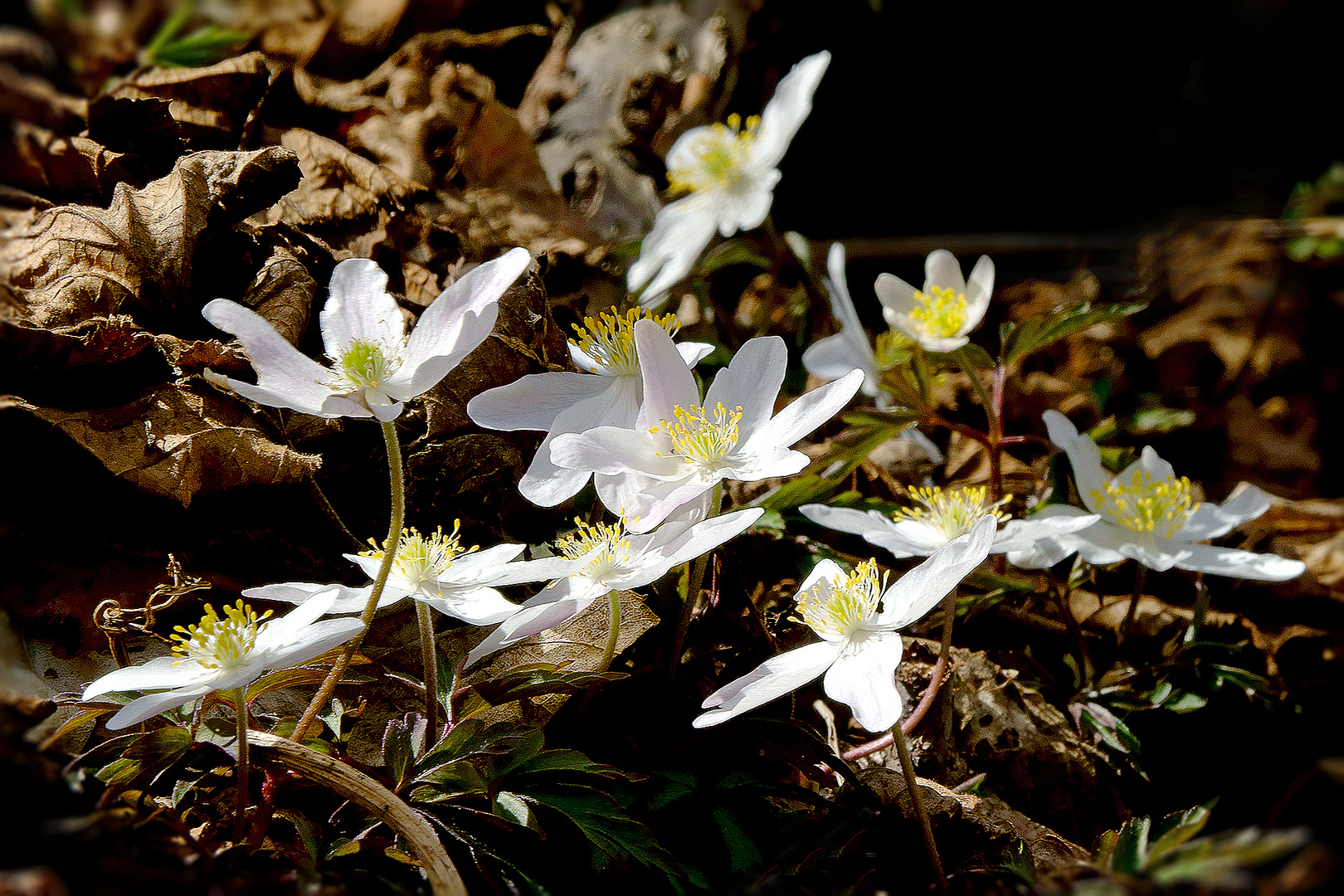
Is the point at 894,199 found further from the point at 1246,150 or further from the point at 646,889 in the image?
the point at 646,889

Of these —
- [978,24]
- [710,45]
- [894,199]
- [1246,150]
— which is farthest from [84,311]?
[1246,150]

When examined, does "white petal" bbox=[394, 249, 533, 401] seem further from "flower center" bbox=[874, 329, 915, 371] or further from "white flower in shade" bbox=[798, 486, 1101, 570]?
"flower center" bbox=[874, 329, 915, 371]

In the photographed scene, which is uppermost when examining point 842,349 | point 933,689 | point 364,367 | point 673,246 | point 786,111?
point 786,111

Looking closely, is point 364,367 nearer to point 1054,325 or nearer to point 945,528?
point 945,528

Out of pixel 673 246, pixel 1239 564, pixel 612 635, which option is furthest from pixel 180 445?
pixel 1239 564

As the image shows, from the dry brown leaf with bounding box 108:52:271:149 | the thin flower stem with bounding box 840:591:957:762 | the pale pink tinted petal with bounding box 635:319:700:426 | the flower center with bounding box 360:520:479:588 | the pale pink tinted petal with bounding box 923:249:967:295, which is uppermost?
the dry brown leaf with bounding box 108:52:271:149

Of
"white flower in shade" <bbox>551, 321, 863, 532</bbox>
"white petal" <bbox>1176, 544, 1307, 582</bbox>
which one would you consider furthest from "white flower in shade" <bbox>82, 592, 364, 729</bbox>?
"white petal" <bbox>1176, 544, 1307, 582</bbox>
